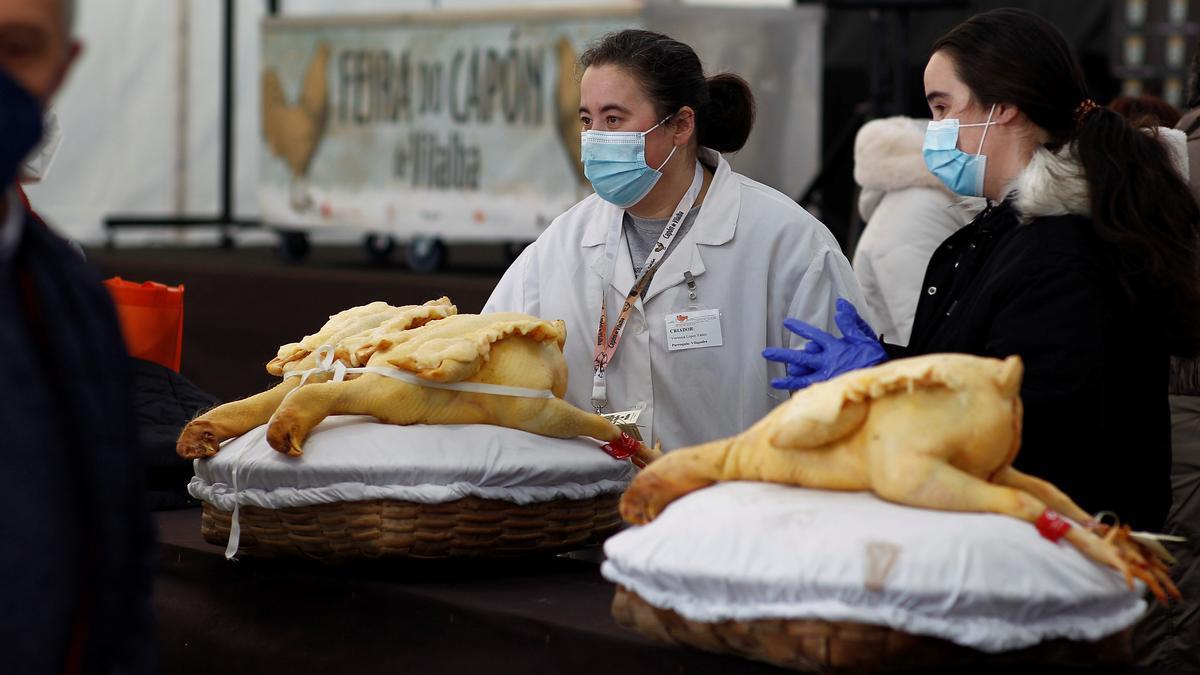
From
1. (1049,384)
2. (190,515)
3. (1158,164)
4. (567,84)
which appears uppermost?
(567,84)

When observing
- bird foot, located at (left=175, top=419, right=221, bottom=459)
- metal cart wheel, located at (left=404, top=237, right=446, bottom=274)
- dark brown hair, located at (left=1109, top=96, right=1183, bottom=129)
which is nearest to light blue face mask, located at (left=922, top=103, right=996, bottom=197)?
bird foot, located at (left=175, top=419, right=221, bottom=459)

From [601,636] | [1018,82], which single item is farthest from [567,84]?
[601,636]

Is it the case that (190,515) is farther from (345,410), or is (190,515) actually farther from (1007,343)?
(1007,343)

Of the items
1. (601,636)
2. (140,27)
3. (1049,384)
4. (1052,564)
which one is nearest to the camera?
(1052,564)

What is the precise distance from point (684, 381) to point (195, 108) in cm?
762

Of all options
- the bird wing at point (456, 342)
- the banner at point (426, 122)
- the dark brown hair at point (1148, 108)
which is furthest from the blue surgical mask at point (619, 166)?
the banner at point (426, 122)

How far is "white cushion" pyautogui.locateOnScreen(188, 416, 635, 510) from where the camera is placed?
1.77 metres

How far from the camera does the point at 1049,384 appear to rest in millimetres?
1630

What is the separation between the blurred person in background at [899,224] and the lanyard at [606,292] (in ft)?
3.10

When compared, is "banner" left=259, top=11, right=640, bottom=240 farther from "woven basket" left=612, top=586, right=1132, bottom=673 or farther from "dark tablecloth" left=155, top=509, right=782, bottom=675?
"woven basket" left=612, top=586, right=1132, bottom=673

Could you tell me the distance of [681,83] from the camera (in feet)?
8.14

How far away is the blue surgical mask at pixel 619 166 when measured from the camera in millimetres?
2404

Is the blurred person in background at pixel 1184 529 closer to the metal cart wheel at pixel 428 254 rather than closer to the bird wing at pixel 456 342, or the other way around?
the bird wing at pixel 456 342

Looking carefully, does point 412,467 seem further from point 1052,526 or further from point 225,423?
point 1052,526
